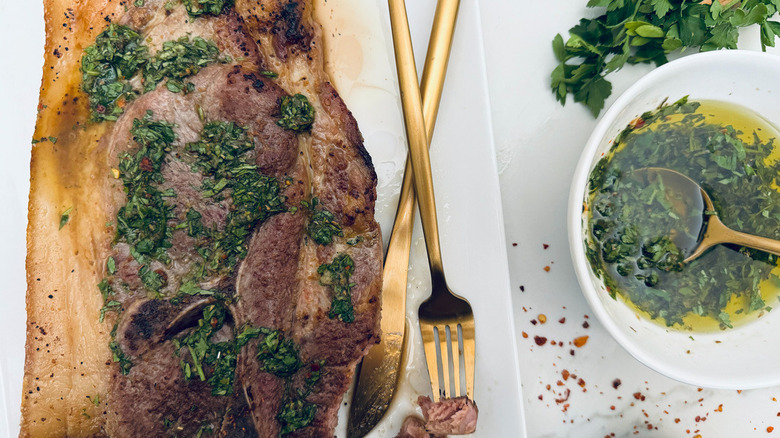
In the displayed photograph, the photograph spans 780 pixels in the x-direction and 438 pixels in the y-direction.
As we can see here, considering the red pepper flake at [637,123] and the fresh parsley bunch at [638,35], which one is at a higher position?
the fresh parsley bunch at [638,35]

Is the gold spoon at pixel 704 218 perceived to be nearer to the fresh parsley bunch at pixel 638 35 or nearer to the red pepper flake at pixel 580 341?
the fresh parsley bunch at pixel 638 35

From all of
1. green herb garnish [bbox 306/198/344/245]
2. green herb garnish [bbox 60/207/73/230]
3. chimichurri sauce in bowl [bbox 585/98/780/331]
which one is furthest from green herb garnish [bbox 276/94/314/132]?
chimichurri sauce in bowl [bbox 585/98/780/331]

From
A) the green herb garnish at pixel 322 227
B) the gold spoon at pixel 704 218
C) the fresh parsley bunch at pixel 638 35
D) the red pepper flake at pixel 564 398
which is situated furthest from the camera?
the red pepper flake at pixel 564 398

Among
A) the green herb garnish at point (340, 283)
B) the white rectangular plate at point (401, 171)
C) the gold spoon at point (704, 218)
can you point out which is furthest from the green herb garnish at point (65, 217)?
the gold spoon at point (704, 218)

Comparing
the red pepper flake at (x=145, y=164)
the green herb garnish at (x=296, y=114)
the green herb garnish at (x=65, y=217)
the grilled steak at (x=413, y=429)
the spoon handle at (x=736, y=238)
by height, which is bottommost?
the grilled steak at (x=413, y=429)

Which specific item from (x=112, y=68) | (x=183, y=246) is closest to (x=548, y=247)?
(x=183, y=246)

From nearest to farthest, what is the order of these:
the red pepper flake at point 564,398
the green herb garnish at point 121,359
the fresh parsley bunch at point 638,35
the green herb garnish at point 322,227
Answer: the green herb garnish at point 121,359 → the green herb garnish at point 322,227 → the fresh parsley bunch at point 638,35 → the red pepper flake at point 564,398

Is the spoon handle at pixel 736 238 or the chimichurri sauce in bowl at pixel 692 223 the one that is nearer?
the spoon handle at pixel 736 238
